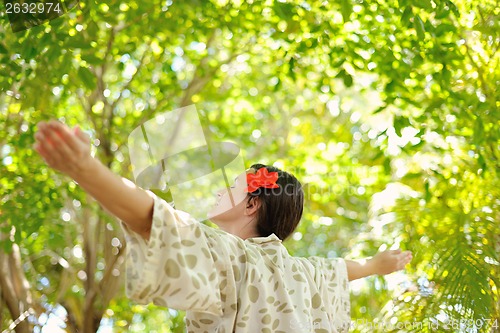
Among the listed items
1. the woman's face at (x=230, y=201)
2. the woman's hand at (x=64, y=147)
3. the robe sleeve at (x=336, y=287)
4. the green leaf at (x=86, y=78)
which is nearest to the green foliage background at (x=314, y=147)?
the green leaf at (x=86, y=78)

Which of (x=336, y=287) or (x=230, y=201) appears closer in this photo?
(x=230, y=201)

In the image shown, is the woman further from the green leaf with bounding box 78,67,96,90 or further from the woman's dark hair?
the green leaf with bounding box 78,67,96,90

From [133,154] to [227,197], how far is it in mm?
383

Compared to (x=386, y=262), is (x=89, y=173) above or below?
above

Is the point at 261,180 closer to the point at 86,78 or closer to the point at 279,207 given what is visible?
the point at 279,207

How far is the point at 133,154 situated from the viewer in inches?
72.4

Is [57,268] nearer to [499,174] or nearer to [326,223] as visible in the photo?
[326,223]

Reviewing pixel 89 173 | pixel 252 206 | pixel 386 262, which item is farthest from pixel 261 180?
pixel 89 173

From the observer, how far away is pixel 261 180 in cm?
214

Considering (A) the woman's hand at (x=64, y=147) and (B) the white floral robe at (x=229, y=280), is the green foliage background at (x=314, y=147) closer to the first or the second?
(B) the white floral robe at (x=229, y=280)

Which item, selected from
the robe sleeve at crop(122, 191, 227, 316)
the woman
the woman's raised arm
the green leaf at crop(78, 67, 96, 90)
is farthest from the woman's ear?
the green leaf at crop(78, 67, 96, 90)

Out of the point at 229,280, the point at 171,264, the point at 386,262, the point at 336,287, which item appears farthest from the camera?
the point at 386,262

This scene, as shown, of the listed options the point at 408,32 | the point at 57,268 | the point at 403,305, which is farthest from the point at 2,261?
the point at 408,32

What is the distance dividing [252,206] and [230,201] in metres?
0.07
